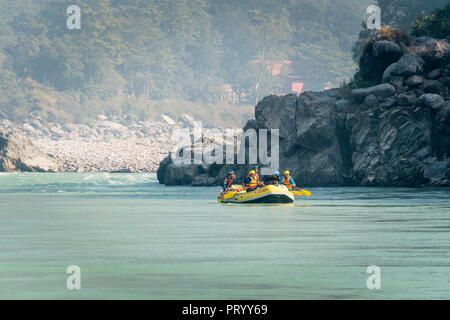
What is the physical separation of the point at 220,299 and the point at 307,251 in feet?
25.7

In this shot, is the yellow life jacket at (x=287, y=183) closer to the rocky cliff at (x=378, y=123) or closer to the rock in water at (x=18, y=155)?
the rocky cliff at (x=378, y=123)

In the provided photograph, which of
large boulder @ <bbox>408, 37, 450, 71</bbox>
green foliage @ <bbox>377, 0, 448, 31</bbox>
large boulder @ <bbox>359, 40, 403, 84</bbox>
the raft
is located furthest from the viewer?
green foliage @ <bbox>377, 0, 448, 31</bbox>

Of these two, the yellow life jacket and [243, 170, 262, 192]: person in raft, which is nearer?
[243, 170, 262, 192]: person in raft

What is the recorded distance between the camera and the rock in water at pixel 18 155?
5773 inches

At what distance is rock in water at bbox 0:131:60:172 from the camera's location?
147 meters

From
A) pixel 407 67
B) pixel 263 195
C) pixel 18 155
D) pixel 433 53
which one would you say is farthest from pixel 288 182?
pixel 18 155

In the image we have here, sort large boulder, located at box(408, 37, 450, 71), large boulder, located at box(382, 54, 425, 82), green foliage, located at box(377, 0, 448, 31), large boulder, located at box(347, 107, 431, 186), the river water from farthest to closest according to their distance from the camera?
green foliage, located at box(377, 0, 448, 31) → large boulder, located at box(408, 37, 450, 71) → large boulder, located at box(382, 54, 425, 82) → large boulder, located at box(347, 107, 431, 186) → the river water

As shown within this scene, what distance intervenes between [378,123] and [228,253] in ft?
165

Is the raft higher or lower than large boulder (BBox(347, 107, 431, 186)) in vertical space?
lower

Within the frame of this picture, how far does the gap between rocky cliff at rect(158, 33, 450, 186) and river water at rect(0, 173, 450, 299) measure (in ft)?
91.9

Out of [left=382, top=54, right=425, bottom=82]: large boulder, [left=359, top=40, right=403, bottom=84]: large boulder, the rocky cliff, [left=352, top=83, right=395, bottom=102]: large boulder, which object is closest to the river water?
the rocky cliff

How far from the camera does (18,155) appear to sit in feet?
490

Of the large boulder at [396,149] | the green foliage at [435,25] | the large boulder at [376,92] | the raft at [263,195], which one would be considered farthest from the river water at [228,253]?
the green foliage at [435,25]

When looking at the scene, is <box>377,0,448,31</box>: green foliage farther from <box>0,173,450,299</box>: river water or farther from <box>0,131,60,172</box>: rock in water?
<box>0,131,60,172</box>: rock in water
